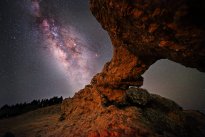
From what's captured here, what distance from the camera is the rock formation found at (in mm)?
4445

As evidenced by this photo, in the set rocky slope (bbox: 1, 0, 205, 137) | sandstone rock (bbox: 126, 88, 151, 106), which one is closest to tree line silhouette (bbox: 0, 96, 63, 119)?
rocky slope (bbox: 1, 0, 205, 137)

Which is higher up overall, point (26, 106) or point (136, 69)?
point (26, 106)

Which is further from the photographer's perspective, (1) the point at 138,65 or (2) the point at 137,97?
(2) the point at 137,97

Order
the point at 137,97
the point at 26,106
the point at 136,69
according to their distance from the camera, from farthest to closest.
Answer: the point at 26,106
the point at 137,97
the point at 136,69

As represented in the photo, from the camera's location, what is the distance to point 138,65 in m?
8.42

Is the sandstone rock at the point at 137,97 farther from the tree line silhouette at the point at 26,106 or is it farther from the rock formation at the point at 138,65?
the tree line silhouette at the point at 26,106

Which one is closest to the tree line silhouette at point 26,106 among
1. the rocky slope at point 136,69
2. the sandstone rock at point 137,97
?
the rocky slope at point 136,69

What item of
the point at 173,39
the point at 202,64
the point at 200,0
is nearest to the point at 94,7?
the point at 173,39

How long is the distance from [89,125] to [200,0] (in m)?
5.55

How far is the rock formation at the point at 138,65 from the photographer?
445cm

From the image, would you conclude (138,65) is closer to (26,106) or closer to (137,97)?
(137,97)

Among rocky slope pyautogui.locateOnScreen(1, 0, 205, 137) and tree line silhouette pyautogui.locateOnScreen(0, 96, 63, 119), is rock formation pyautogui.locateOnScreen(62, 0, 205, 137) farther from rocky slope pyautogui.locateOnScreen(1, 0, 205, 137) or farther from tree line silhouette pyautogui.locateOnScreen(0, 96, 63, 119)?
tree line silhouette pyautogui.locateOnScreen(0, 96, 63, 119)

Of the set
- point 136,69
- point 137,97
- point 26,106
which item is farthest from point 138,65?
point 26,106

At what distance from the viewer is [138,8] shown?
4.61m
